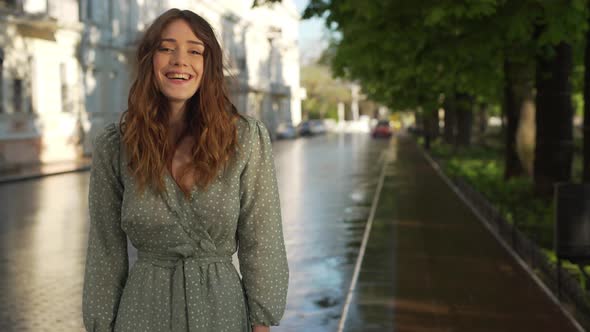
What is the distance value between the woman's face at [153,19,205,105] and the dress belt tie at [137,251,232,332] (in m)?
0.45

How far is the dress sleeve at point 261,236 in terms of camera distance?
2.93 metres

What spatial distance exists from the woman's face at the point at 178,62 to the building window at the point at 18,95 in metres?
30.9

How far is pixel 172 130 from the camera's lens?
294 centimetres

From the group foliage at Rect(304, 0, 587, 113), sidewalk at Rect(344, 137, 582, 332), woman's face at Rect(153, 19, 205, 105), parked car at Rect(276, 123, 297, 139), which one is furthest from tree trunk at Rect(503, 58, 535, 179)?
parked car at Rect(276, 123, 297, 139)

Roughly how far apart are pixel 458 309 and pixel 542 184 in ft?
27.3

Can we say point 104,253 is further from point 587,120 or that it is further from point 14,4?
point 14,4

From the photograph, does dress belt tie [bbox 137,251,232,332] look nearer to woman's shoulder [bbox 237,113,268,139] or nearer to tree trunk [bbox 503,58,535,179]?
woman's shoulder [bbox 237,113,268,139]

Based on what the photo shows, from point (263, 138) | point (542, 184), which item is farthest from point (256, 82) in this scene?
point (263, 138)

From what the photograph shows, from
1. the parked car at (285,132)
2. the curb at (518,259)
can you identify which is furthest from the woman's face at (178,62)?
the parked car at (285,132)

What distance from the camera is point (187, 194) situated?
283 centimetres

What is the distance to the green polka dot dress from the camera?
2.86m

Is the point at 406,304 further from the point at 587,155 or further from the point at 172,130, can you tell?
the point at 172,130

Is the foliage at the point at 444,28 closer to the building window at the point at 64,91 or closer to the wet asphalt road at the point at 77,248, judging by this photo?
the wet asphalt road at the point at 77,248

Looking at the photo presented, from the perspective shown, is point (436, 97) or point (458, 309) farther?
point (436, 97)
